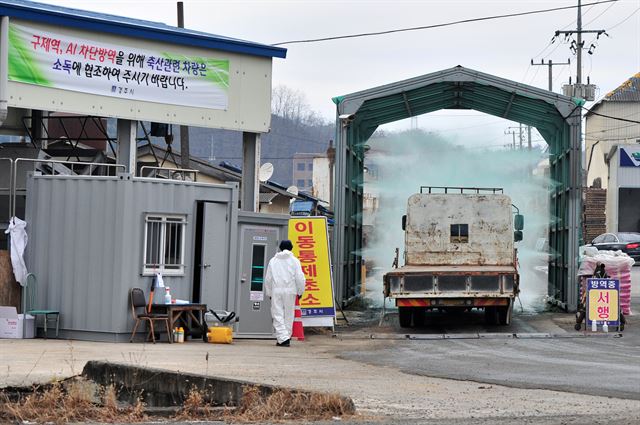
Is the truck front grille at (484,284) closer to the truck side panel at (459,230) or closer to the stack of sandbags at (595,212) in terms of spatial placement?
the truck side panel at (459,230)

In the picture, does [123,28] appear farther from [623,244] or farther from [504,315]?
[623,244]

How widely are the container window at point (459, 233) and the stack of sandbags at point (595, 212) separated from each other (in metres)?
40.9

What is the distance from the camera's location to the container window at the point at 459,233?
90.3 feet

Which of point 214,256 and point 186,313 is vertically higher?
point 214,256

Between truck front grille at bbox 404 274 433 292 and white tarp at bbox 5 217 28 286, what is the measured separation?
7.90 metres

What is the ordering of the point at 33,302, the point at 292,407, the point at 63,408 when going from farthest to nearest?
the point at 33,302 → the point at 292,407 → the point at 63,408

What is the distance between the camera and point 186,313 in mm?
19594

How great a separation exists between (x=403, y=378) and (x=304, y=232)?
33.0ft

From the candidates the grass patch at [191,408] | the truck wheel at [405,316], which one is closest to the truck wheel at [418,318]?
the truck wheel at [405,316]

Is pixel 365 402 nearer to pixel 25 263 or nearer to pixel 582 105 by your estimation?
pixel 25 263

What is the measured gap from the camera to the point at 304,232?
77.6ft

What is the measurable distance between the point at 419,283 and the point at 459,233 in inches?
169

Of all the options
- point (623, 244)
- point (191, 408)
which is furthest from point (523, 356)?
point (623, 244)

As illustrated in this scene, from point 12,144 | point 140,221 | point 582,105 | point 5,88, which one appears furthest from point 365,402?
point 582,105
